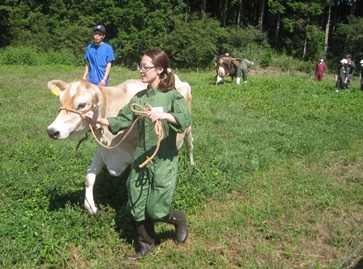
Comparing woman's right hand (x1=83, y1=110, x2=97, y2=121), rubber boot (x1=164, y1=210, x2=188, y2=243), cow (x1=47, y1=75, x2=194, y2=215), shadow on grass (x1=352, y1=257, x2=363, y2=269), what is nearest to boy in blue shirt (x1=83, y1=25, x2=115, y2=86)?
cow (x1=47, y1=75, x2=194, y2=215)

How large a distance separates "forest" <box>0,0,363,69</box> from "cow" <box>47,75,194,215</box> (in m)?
24.5

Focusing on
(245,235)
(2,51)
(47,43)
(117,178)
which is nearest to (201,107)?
(117,178)

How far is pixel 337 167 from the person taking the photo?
19.5 ft

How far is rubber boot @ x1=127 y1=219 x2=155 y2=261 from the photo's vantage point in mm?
3328

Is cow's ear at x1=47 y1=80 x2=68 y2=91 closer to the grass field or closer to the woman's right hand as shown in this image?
the woman's right hand

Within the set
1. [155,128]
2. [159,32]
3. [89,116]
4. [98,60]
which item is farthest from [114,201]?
[159,32]

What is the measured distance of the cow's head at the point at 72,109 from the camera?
307 cm

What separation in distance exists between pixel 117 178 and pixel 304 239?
2.38 meters

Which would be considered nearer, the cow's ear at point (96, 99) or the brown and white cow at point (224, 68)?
the cow's ear at point (96, 99)

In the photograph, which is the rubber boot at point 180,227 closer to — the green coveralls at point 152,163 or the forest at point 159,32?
the green coveralls at point 152,163

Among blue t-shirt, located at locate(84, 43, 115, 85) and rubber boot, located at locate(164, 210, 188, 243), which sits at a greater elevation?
blue t-shirt, located at locate(84, 43, 115, 85)

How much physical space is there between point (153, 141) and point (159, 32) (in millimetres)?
28504

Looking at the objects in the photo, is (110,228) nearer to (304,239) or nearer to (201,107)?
(304,239)

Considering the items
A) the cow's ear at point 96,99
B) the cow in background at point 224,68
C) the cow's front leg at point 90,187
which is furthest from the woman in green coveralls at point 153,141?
the cow in background at point 224,68
